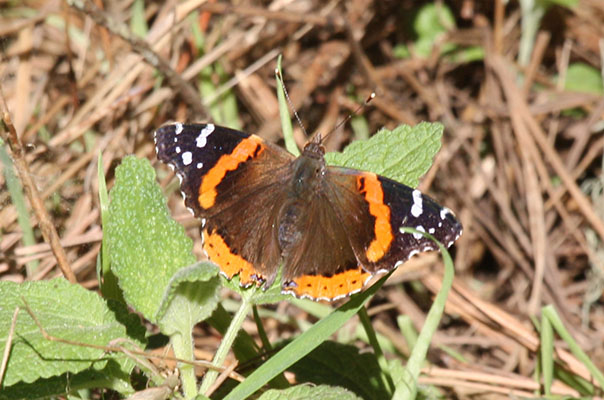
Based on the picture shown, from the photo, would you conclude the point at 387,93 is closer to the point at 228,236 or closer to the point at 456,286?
the point at 456,286

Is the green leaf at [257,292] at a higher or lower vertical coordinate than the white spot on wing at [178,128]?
lower

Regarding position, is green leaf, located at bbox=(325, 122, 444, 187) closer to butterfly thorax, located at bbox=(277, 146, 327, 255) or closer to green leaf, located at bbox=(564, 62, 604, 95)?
butterfly thorax, located at bbox=(277, 146, 327, 255)

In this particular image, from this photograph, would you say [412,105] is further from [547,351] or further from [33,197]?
[33,197]

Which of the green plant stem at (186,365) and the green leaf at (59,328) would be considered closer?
the green leaf at (59,328)

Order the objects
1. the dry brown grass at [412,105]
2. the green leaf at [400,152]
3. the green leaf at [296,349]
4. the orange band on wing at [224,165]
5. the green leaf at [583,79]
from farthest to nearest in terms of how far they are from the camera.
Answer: the green leaf at [583,79] < the dry brown grass at [412,105] < the orange band on wing at [224,165] < the green leaf at [400,152] < the green leaf at [296,349]

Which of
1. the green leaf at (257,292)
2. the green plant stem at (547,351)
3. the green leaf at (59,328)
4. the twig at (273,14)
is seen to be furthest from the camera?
the twig at (273,14)

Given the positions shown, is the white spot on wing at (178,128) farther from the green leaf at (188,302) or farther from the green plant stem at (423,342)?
the green plant stem at (423,342)

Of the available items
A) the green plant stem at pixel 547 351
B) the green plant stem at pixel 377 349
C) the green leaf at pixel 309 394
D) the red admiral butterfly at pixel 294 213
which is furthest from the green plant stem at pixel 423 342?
the green plant stem at pixel 547 351

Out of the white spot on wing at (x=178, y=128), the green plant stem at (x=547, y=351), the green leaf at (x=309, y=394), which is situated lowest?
the green plant stem at (x=547, y=351)
